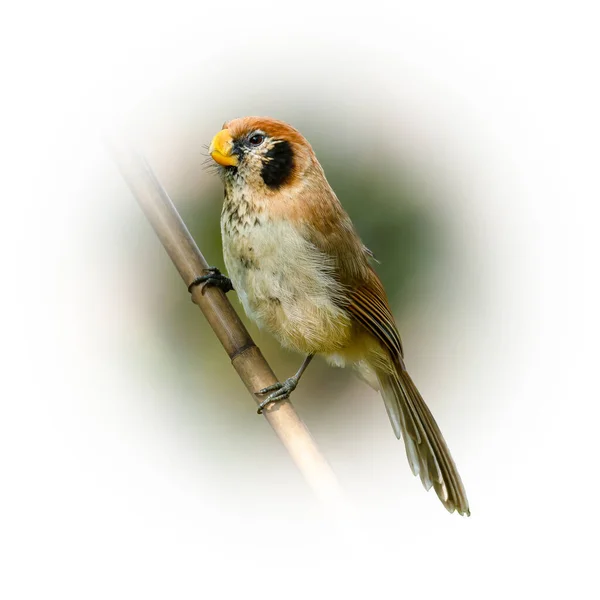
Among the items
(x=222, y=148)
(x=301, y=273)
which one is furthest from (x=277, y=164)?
(x=301, y=273)

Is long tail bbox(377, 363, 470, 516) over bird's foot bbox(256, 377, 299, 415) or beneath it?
beneath

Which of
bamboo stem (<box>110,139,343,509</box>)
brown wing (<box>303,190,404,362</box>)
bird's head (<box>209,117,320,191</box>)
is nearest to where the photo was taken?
bamboo stem (<box>110,139,343,509</box>)

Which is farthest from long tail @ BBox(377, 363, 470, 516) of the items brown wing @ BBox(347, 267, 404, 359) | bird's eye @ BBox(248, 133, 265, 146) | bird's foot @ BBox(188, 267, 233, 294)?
bird's eye @ BBox(248, 133, 265, 146)

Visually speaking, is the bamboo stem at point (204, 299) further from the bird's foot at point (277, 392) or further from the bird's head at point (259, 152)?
the bird's head at point (259, 152)

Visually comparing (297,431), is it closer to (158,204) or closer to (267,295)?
(267,295)

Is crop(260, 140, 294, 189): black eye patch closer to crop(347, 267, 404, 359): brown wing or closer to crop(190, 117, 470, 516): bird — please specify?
crop(190, 117, 470, 516): bird

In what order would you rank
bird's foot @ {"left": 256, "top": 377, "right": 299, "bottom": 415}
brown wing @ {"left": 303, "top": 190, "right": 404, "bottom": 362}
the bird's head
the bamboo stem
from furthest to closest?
brown wing @ {"left": 303, "top": 190, "right": 404, "bottom": 362} < the bird's head < bird's foot @ {"left": 256, "top": 377, "right": 299, "bottom": 415} < the bamboo stem

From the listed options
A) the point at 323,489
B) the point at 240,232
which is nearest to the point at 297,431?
the point at 323,489
